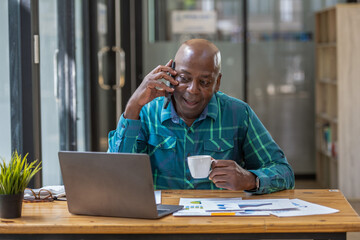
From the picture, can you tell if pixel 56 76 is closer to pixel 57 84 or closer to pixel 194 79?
pixel 57 84

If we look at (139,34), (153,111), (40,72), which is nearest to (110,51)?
(139,34)

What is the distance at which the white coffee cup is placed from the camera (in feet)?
6.59

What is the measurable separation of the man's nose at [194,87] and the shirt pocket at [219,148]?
219 millimetres

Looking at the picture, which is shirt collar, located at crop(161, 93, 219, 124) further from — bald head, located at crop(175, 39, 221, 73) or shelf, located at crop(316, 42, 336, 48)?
shelf, located at crop(316, 42, 336, 48)

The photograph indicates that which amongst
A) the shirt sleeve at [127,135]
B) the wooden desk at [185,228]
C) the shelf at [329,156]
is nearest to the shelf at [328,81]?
the shelf at [329,156]

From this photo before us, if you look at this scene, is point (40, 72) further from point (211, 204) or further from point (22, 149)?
point (211, 204)

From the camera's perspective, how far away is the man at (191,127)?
2414mm

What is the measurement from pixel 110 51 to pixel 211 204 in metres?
3.51

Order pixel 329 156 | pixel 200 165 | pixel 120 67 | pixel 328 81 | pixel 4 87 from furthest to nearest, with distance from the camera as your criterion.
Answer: pixel 329 156, pixel 328 81, pixel 120 67, pixel 4 87, pixel 200 165

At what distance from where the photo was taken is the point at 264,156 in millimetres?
2473

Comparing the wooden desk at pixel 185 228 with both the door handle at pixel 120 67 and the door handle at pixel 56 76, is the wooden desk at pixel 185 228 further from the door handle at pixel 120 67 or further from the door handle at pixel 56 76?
→ the door handle at pixel 120 67

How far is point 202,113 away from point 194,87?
0.14 m

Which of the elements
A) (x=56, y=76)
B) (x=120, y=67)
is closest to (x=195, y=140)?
(x=56, y=76)

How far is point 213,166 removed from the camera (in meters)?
2.13
